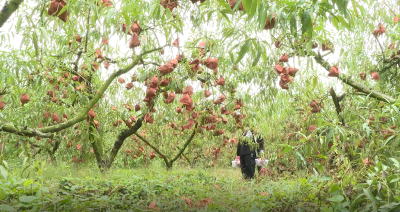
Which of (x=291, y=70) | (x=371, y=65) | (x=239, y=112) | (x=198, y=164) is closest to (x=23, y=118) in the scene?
(x=239, y=112)

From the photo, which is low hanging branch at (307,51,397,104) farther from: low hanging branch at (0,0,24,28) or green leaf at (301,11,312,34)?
low hanging branch at (0,0,24,28)

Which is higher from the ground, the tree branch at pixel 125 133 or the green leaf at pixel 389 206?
the tree branch at pixel 125 133

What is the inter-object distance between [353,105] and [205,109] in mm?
1751

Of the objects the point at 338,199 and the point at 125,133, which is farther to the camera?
the point at 125,133

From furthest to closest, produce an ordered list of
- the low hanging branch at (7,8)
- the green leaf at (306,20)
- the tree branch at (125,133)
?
the tree branch at (125,133) < the low hanging branch at (7,8) < the green leaf at (306,20)

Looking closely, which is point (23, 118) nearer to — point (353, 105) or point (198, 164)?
point (353, 105)

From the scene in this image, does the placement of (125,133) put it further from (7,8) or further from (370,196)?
(370,196)

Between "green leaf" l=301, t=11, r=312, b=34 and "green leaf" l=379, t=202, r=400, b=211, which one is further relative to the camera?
"green leaf" l=379, t=202, r=400, b=211

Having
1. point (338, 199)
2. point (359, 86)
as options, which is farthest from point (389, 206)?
point (359, 86)

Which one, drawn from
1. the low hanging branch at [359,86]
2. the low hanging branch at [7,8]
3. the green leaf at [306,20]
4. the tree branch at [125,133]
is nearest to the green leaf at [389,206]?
the green leaf at [306,20]

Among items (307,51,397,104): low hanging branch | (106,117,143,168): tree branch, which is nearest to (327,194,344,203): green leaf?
(307,51,397,104): low hanging branch

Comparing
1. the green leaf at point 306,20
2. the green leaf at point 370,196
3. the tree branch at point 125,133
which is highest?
the green leaf at point 306,20

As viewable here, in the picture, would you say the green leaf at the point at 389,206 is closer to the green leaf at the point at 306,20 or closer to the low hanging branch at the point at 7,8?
the green leaf at the point at 306,20

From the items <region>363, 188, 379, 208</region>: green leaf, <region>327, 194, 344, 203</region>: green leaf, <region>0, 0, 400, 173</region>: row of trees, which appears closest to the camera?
<region>363, 188, 379, 208</region>: green leaf
